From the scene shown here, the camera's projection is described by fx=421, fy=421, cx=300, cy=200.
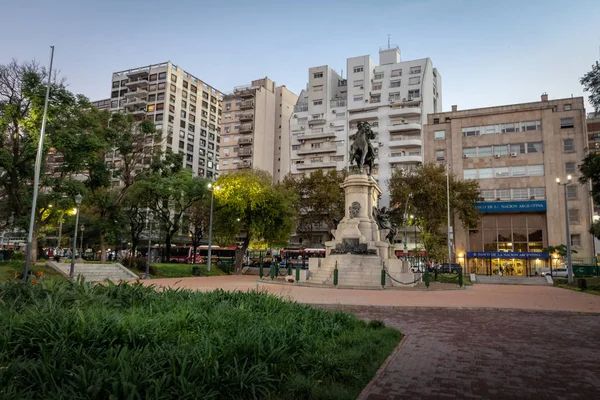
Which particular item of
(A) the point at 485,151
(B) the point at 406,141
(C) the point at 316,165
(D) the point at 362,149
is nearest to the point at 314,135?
(C) the point at 316,165

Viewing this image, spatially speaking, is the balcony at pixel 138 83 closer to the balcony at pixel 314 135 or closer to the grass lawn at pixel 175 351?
the balcony at pixel 314 135

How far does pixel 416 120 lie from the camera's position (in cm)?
6869

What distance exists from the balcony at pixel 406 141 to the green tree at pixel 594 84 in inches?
1755

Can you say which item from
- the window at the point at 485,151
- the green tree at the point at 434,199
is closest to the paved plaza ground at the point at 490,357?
the green tree at the point at 434,199

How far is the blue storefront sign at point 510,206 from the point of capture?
166 ft

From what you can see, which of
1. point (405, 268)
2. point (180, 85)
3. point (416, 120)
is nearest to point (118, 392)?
point (405, 268)

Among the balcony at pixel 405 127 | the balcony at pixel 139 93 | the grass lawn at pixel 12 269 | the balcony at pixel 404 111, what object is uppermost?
the balcony at pixel 139 93

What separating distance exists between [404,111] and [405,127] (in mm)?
2741

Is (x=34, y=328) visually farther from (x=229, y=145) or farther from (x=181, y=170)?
(x=229, y=145)

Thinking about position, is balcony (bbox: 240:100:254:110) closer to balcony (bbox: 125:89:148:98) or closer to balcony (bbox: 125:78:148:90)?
balcony (bbox: 125:89:148:98)

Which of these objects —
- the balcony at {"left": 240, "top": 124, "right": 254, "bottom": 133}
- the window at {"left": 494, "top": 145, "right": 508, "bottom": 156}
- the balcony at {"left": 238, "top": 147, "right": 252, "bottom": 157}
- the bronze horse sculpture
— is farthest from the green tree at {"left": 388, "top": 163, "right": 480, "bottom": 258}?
the balcony at {"left": 240, "top": 124, "right": 254, "bottom": 133}

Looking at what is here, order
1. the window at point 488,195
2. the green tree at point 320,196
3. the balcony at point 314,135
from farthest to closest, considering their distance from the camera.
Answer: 1. the balcony at point 314,135
2. the green tree at point 320,196
3. the window at point 488,195

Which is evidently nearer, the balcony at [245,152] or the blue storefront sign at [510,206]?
the blue storefront sign at [510,206]

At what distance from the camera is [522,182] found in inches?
2067
